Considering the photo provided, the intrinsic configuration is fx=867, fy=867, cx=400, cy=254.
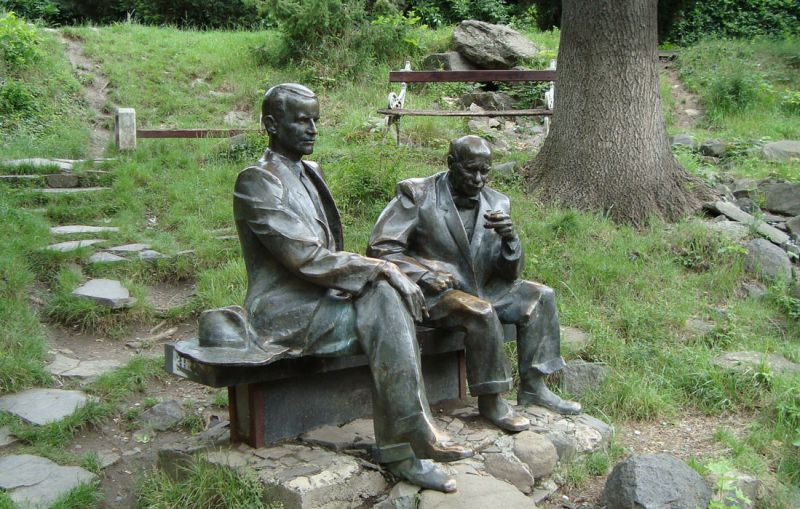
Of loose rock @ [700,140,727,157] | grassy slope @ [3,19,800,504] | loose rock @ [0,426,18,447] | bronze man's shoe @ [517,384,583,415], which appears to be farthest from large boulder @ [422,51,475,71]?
loose rock @ [0,426,18,447]

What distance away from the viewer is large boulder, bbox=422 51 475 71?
45.5 feet

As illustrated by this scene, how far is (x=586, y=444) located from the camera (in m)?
4.69

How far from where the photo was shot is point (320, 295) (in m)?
4.05

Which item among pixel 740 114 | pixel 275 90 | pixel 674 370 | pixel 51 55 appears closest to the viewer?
pixel 275 90

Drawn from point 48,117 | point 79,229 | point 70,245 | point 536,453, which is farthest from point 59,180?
point 536,453

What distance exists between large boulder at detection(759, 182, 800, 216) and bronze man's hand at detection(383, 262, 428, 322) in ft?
19.8

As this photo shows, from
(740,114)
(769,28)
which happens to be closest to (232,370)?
(740,114)

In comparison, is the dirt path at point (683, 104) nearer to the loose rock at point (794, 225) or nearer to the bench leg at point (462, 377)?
the loose rock at point (794, 225)

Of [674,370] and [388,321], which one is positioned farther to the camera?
[674,370]

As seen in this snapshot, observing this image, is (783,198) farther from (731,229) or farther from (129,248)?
(129,248)

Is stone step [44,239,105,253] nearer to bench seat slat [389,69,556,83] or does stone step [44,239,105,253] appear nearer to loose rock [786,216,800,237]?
bench seat slat [389,69,556,83]

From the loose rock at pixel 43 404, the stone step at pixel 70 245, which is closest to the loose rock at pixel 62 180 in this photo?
the stone step at pixel 70 245

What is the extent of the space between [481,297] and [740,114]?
8713 millimetres

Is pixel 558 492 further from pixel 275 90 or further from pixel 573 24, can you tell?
pixel 573 24
